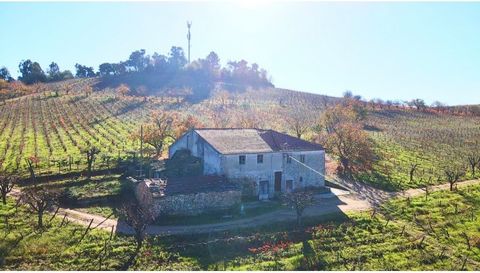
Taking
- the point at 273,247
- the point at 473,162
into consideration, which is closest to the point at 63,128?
the point at 273,247

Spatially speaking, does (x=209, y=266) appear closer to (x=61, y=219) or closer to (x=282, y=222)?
(x=282, y=222)

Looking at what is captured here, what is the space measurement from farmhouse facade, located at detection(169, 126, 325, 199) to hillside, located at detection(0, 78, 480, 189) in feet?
30.2

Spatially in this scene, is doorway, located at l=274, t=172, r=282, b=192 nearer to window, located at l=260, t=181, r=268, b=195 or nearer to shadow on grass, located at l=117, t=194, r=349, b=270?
window, located at l=260, t=181, r=268, b=195

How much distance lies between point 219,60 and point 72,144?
109613 millimetres

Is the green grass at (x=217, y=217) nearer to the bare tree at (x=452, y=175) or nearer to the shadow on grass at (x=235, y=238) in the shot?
the shadow on grass at (x=235, y=238)

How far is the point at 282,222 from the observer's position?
118ft

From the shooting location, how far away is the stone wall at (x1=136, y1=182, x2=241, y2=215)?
118 ft

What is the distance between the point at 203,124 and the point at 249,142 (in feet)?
81.9

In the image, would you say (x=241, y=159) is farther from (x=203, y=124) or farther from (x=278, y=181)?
(x=203, y=124)

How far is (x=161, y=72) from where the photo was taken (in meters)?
161

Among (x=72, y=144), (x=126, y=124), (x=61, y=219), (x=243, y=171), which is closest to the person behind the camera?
(x=61, y=219)

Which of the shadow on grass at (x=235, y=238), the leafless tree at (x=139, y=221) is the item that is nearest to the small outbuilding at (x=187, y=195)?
the leafless tree at (x=139, y=221)

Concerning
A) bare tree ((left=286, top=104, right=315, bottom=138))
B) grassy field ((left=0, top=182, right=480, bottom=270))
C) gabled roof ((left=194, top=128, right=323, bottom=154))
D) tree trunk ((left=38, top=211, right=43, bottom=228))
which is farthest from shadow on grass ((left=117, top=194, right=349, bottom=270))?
bare tree ((left=286, top=104, right=315, bottom=138))

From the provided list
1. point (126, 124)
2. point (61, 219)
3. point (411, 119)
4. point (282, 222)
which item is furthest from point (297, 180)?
point (411, 119)
